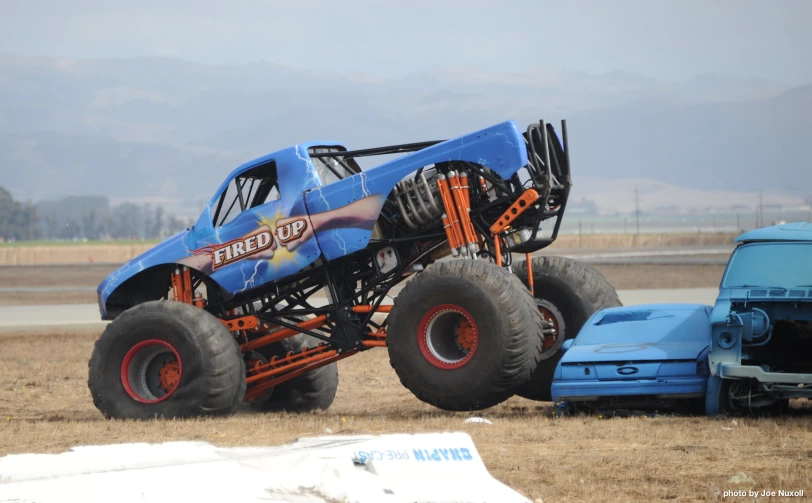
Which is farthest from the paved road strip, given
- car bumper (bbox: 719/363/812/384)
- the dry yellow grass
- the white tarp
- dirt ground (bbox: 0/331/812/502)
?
the dry yellow grass

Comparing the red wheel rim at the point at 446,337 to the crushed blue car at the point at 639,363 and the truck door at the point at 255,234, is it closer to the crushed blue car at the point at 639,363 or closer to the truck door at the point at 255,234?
the crushed blue car at the point at 639,363

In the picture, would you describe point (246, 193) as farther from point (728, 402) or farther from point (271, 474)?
point (271, 474)

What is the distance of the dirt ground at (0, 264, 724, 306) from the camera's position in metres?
41.5

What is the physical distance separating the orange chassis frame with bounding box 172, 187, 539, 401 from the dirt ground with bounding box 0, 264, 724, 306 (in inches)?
1103

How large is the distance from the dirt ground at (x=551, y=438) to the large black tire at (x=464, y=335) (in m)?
0.35

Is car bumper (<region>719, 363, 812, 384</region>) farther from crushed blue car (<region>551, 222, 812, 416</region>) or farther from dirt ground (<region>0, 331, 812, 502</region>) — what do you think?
dirt ground (<region>0, 331, 812, 502</region>)

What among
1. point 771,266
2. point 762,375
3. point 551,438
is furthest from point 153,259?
point 762,375

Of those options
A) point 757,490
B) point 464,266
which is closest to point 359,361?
point 464,266

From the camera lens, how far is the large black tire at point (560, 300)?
1239 centimetres

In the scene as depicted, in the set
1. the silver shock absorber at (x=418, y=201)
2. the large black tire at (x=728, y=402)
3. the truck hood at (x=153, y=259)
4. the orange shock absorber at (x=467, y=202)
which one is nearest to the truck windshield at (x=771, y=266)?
the large black tire at (x=728, y=402)

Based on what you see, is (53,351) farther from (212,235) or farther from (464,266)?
(464,266)

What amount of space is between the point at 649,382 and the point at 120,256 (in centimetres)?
8527

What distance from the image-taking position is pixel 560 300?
1258cm

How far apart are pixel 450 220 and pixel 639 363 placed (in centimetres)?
242
